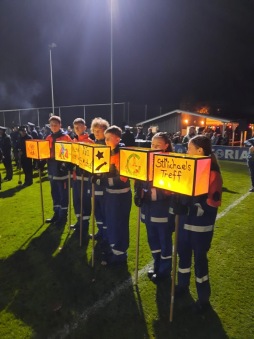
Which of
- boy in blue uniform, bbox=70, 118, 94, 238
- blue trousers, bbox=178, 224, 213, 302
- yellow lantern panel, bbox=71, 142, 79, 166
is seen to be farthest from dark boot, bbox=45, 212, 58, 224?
blue trousers, bbox=178, 224, 213, 302

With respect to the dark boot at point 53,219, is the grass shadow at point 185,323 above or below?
below

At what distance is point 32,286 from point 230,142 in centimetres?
2234

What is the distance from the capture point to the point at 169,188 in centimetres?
281

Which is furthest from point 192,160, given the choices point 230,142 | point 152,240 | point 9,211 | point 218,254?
point 230,142

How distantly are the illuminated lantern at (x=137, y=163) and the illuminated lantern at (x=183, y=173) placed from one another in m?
0.12

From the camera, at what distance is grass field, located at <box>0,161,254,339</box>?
9.89 ft

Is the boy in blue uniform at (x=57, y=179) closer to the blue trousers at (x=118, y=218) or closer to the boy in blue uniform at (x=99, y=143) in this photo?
the boy in blue uniform at (x=99, y=143)

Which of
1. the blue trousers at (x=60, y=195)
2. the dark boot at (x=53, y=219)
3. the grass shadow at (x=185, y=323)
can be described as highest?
the blue trousers at (x=60, y=195)

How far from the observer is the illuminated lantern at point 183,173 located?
8.32 ft

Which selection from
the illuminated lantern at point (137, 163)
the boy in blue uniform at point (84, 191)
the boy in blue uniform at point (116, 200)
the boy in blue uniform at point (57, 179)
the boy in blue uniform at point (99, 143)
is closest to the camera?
the illuminated lantern at point (137, 163)

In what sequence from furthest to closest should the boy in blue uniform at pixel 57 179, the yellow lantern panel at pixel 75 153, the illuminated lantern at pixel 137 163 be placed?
the boy in blue uniform at pixel 57 179 < the yellow lantern panel at pixel 75 153 < the illuminated lantern at pixel 137 163

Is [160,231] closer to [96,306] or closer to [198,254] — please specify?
[198,254]

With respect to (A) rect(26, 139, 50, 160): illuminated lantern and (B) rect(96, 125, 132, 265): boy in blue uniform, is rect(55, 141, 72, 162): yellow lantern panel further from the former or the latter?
(B) rect(96, 125, 132, 265): boy in blue uniform

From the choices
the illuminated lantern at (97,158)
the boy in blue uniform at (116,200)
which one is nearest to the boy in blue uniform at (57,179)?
the boy in blue uniform at (116,200)
